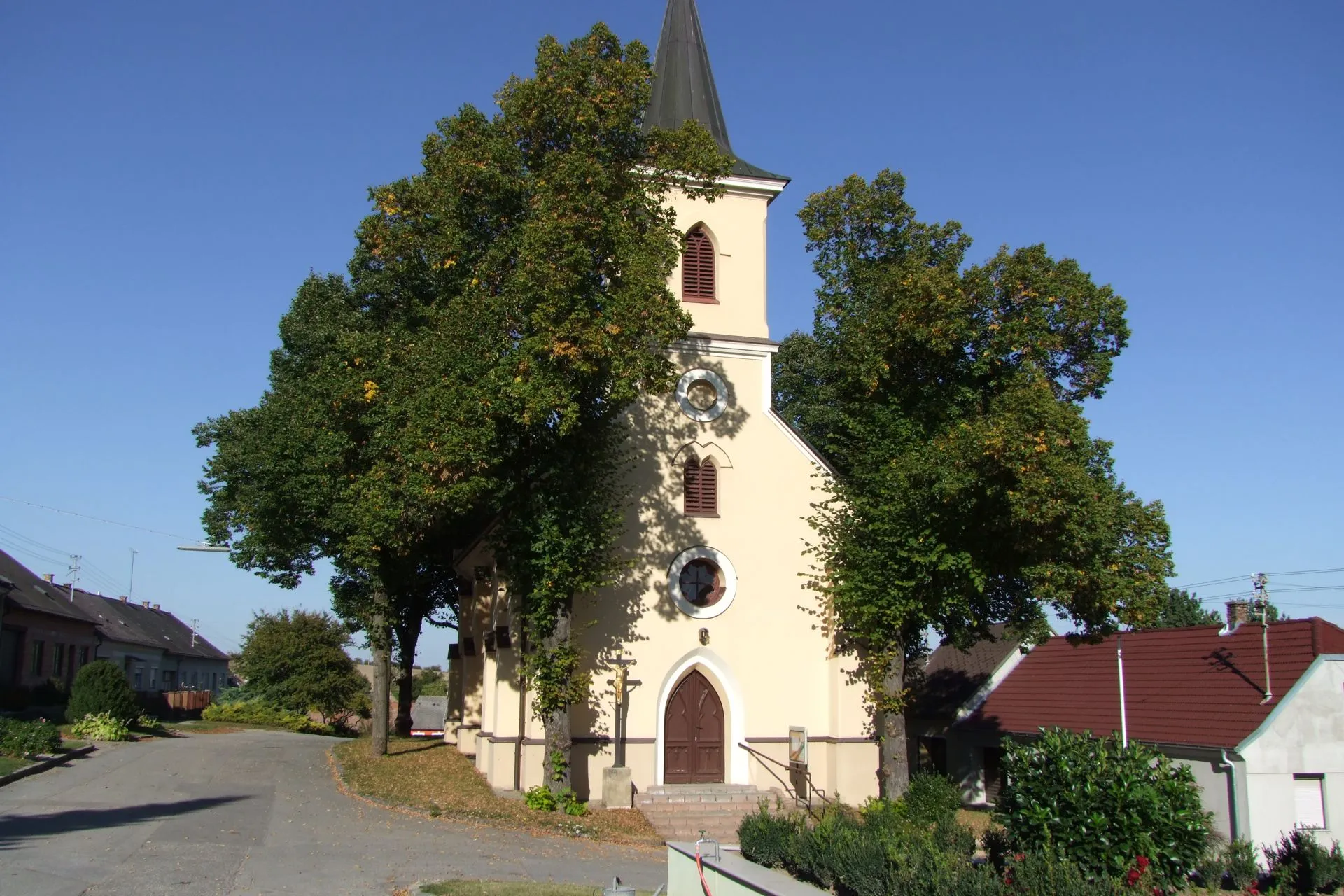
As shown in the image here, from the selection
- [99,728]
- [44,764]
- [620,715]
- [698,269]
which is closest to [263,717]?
[99,728]

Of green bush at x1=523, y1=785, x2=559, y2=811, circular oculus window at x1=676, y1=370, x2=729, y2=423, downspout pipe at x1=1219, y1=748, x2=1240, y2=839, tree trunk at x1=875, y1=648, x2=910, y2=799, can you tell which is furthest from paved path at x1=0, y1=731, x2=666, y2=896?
downspout pipe at x1=1219, y1=748, x2=1240, y2=839

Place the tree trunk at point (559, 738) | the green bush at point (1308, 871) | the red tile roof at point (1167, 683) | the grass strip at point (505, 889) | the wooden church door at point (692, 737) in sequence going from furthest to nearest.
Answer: the wooden church door at point (692, 737) < the red tile roof at point (1167, 683) < the tree trunk at point (559, 738) < the green bush at point (1308, 871) < the grass strip at point (505, 889)

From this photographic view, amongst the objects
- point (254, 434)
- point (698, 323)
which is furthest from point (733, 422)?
point (254, 434)

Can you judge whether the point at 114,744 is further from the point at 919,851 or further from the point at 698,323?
the point at 919,851

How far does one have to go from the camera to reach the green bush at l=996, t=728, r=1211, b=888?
1205cm

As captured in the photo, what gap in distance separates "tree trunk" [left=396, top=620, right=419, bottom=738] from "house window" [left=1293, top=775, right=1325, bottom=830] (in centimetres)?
2912

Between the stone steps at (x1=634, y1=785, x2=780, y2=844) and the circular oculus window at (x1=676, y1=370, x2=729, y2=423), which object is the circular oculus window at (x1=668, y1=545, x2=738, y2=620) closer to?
the circular oculus window at (x1=676, y1=370, x2=729, y2=423)

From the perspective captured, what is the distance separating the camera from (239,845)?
626 inches

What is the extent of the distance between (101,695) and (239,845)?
65.1 ft

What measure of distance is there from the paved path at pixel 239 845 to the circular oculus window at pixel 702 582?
Result: 232 inches

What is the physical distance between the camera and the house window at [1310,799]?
2097 centimetres

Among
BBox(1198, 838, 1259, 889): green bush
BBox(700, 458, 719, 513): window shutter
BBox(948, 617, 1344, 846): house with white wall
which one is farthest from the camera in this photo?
BBox(700, 458, 719, 513): window shutter

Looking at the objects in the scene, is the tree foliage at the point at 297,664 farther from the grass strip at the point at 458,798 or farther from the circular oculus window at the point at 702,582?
the circular oculus window at the point at 702,582

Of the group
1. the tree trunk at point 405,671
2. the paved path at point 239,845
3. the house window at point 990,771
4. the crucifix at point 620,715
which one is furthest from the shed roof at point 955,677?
the tree trunk at point 405,671
